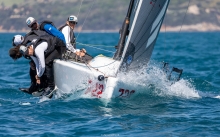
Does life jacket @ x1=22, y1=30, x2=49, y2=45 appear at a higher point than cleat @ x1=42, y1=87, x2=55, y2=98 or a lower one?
higher

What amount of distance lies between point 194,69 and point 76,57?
23.5 ft

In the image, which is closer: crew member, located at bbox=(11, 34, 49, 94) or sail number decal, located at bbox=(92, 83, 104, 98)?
sail number decal, located at bbox=(92, 83, 104, 98)

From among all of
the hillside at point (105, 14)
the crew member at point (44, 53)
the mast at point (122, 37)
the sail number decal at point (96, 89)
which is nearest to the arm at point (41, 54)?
the crew member at point (44, 53)

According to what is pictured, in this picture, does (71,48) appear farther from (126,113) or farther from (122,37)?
(126,113)

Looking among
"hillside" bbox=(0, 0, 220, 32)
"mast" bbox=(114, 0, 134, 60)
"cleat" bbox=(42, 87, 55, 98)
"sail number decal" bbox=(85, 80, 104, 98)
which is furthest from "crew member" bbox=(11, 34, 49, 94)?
"hillside" bbox=(0, 0, 220, 32)

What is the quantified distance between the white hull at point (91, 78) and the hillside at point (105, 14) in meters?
108

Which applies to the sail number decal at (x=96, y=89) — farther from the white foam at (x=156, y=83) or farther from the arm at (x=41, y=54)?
the arm at (x=41, y=54)

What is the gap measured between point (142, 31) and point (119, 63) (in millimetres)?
830

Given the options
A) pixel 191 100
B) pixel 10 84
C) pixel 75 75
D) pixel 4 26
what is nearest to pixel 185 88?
pixel 191 100

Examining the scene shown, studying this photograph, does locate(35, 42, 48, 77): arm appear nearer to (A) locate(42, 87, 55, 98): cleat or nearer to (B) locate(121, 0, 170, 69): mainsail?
(A) locate(42, 87, 55, 98): cleat

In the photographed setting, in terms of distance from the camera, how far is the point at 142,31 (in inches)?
354

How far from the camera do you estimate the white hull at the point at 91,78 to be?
816cm

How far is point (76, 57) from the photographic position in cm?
907

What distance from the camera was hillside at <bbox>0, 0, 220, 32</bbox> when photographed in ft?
391
